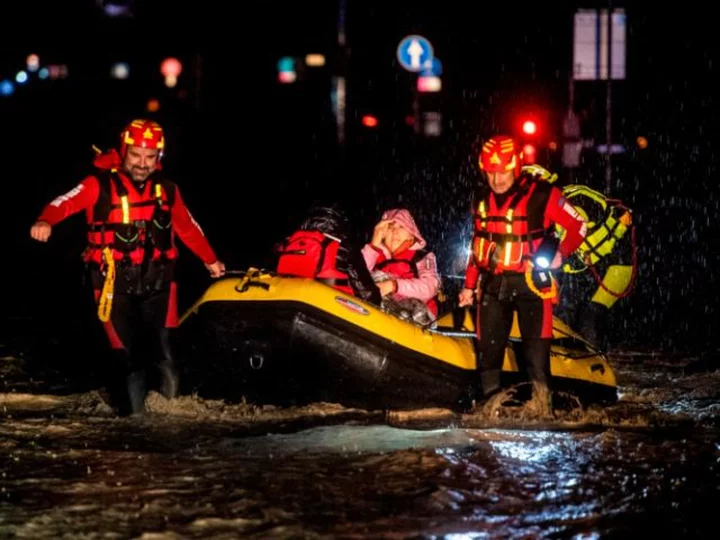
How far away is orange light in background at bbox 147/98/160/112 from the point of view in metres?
34.2

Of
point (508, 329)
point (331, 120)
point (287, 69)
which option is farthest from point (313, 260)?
point (287, 69)

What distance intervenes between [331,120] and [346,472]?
2569 cm

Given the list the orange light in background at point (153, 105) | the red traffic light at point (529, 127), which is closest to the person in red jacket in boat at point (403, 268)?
the red traffic light at point (529, 127)

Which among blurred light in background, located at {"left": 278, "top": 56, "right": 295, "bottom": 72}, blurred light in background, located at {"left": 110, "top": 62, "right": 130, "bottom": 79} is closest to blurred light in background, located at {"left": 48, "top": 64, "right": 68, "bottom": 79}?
blurred light in background, located at {"left": 110, "top": 62, "right": 130, "bottom": 79}

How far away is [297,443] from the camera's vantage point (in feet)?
22.8

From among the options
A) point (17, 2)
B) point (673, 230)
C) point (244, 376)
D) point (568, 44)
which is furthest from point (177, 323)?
point (568, 44)

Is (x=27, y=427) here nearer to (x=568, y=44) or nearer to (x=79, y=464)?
(x=79, y=464)

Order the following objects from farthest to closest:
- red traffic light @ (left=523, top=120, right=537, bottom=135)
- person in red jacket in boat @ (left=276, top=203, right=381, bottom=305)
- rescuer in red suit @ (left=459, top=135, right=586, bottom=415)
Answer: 1. red traffic light @ (left=523, top=120, right=537, bottom=135)
2. person in red jacket in boat @ (left=276, top=203, right=381, bottom=305)
3. rescuer in red suit @ (left=459, top=135, right=586, bottom=415)

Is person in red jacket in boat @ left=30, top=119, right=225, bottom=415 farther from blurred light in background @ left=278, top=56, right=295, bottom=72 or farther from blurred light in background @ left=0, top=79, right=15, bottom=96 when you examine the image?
blurred light in background @ left=0, top=79, right=15, bottom=96

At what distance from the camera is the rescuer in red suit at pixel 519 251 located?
7.57m

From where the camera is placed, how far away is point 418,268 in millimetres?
8742

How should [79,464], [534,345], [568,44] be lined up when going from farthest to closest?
[568,44]
[534,345]
[79,464]

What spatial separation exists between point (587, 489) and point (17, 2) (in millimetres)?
39749

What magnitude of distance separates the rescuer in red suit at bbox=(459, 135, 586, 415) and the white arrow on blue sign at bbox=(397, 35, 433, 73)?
15192 millimetres
